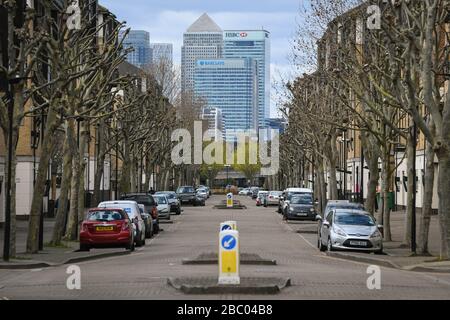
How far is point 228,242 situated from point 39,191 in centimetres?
1324

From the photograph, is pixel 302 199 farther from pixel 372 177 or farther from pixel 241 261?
pixel 241 261

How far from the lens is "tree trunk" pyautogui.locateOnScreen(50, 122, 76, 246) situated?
3247 cm

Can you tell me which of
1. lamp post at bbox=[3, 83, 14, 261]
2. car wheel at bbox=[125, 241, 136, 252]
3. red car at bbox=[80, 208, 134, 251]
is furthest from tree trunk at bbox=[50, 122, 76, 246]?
lamp post at bbox=[3, 83, 14, 261]

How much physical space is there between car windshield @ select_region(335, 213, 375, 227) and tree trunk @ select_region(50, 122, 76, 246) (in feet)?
31.7

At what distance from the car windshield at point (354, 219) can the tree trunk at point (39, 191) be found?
982 centimetres

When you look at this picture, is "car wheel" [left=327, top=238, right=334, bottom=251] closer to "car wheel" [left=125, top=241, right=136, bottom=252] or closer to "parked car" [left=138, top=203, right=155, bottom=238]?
"car wheel" [left=125, top=241, right=136, bottom=252]

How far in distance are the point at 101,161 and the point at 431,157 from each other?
19658mm

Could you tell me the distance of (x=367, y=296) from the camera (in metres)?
16.7

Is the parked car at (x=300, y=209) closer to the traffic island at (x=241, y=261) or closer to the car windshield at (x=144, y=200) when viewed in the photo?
the car windshield at (x=144, y=200)

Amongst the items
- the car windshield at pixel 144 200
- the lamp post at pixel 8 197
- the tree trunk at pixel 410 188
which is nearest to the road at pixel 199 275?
the lamp post at pixel 8 197

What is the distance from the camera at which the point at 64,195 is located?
3269 centimetres

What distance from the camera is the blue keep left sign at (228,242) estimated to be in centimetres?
1678

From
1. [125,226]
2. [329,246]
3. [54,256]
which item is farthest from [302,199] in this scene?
[54,256]

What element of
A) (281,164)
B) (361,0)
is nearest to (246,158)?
(281,164)
